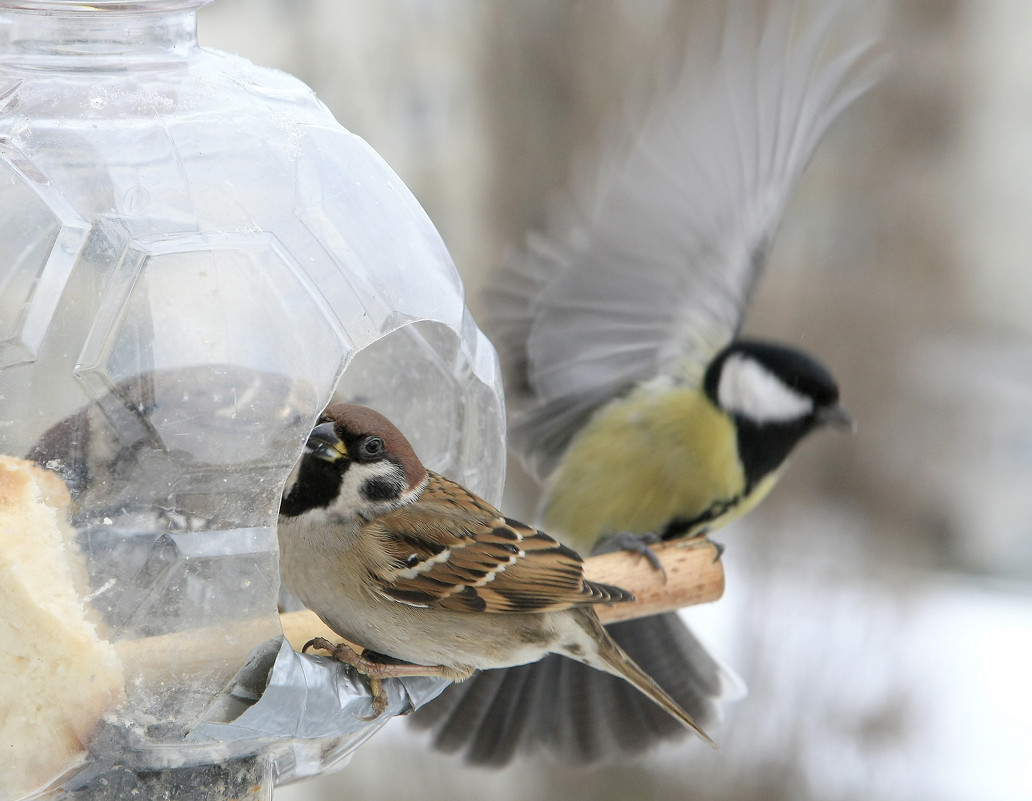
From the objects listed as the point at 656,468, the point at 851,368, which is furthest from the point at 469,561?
the point at 851,368

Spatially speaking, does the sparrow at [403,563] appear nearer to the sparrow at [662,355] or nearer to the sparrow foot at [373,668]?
the sparrow foot at [373,668]

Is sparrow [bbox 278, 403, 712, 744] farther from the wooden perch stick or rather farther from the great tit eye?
the wooden perch stick

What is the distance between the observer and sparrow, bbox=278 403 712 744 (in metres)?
1.58

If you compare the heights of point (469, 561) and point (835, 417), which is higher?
point (469, 561)

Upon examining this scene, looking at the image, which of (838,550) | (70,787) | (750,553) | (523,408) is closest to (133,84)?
(70,787)

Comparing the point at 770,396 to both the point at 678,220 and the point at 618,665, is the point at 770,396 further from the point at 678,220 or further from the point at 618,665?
the point at 618,665

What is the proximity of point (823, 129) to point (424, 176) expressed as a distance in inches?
245

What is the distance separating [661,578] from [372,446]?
27.6 inches

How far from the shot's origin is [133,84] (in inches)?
58.6

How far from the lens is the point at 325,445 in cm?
158

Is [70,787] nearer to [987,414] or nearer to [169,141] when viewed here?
[169,141]

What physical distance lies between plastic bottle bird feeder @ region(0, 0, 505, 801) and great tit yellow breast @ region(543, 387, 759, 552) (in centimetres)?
130

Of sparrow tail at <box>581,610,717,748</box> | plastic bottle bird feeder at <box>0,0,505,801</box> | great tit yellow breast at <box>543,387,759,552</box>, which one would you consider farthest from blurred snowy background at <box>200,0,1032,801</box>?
plastic bottle bird feeder at <box>0,0,505,801</box>

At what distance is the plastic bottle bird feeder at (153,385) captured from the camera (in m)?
1.27
